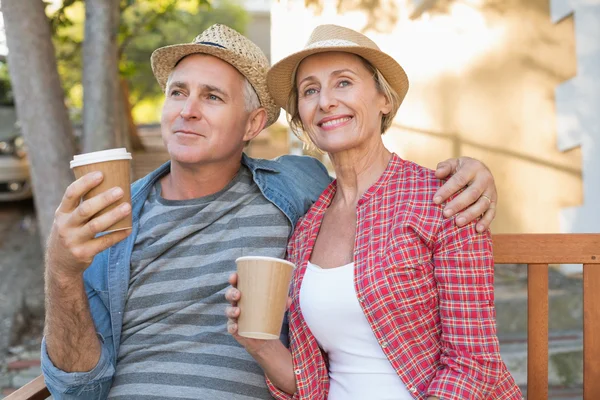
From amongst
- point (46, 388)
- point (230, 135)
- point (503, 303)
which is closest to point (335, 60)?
point (230, 135)

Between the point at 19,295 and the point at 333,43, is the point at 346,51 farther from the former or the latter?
→ the point at 19,295

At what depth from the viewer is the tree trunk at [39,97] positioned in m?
3.56

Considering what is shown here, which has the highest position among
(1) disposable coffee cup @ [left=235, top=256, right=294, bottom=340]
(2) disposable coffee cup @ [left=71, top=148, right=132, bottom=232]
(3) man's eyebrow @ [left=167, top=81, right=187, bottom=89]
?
(3) man's eyebrow @ [left=167, top=81, right=187, bottom=89]

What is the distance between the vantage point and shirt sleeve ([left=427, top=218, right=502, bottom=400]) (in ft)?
6.28

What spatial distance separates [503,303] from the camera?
179 inches

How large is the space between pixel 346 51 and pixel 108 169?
94cm

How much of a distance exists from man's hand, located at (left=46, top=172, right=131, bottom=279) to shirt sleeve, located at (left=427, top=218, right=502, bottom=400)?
0.96 meters

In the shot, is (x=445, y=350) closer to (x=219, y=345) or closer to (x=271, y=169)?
(x=219, y=345)

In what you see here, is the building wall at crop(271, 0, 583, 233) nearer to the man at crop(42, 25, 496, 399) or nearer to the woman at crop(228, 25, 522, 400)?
the man at crop(42, 25, 496, 399)

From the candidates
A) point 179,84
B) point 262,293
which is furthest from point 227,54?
point 262,293

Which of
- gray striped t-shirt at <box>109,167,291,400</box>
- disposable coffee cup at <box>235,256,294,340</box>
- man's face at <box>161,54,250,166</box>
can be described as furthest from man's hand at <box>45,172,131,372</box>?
man's face at <box>161,54,250,166</box>

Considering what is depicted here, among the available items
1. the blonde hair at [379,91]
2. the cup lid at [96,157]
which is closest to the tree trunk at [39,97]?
the blonde hair at [379,91]

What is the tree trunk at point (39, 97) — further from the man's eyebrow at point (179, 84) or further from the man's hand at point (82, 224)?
the man's hand at point (82, 224)

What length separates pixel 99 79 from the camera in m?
3.88
